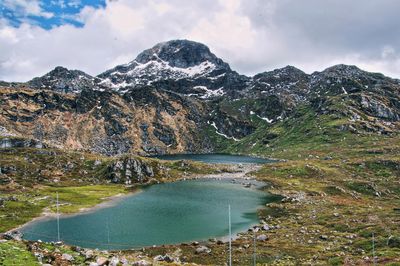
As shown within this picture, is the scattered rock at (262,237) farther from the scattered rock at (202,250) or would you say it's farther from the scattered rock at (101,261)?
the scattered rock at (101,261)

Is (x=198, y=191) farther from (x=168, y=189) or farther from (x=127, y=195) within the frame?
(x=127, y=195)

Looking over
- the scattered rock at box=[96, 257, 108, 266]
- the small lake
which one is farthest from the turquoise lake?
the scattered rock at box=[96, 257, 108, 266]

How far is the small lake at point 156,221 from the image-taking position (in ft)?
341

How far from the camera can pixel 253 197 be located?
167375 mm

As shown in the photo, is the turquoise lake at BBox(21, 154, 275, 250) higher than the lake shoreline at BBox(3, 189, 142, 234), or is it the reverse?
the lake shoreline at BBox(3, 189, 142, 234)

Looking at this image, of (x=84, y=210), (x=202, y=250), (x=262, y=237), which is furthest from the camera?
(x=84, y=210)

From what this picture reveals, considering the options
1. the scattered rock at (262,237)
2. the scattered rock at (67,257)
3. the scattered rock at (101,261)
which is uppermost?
the scattered rock at (67,257)

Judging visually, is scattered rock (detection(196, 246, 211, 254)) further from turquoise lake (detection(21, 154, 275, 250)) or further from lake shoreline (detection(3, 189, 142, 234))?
lake shoreline (detection(3, 189, 142, 234))

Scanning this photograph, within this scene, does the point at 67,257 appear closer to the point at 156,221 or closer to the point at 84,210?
the point at 156,221

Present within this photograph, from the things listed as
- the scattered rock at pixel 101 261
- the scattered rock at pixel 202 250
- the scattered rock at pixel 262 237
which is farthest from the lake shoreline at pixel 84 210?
the scattered rock at pixel 101 261

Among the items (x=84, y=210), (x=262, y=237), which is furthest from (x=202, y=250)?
(x=84, y=210)

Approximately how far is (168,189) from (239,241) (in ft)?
314

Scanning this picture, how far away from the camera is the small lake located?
4090 inches

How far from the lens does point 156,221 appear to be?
125 metres
